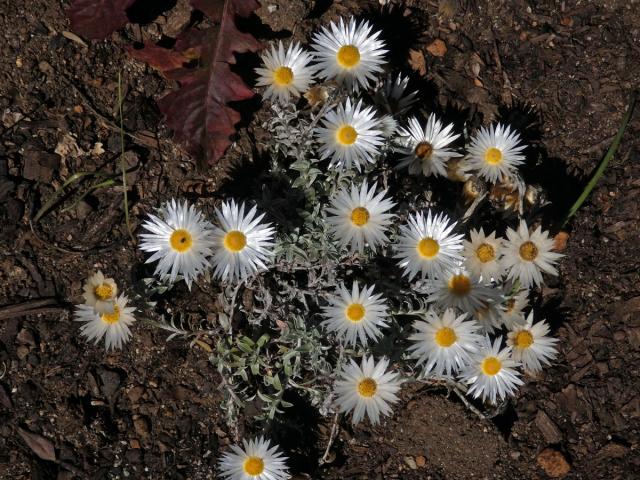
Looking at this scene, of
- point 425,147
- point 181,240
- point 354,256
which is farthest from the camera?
point 425,147

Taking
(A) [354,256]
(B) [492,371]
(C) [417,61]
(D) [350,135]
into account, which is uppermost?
(C) [417,61]

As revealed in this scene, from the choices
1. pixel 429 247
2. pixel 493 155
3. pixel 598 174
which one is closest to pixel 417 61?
pixel 493 155

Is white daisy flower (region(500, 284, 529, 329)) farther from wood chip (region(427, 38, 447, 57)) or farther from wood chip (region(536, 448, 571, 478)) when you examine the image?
wood chip (region(427, 38, 447, 57))

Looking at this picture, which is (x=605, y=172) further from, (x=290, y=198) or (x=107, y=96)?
(x=107, y=96)

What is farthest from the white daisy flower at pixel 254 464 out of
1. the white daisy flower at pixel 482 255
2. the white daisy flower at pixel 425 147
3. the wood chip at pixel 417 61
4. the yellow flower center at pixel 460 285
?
the wood chip at pixel 417 61

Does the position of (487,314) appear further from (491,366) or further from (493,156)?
(493,156)

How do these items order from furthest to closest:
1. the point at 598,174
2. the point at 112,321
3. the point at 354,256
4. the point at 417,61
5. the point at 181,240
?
the point at 417,61
the point at 598,174
the point at 354,256
the point at 112,321
the point at 181,240
